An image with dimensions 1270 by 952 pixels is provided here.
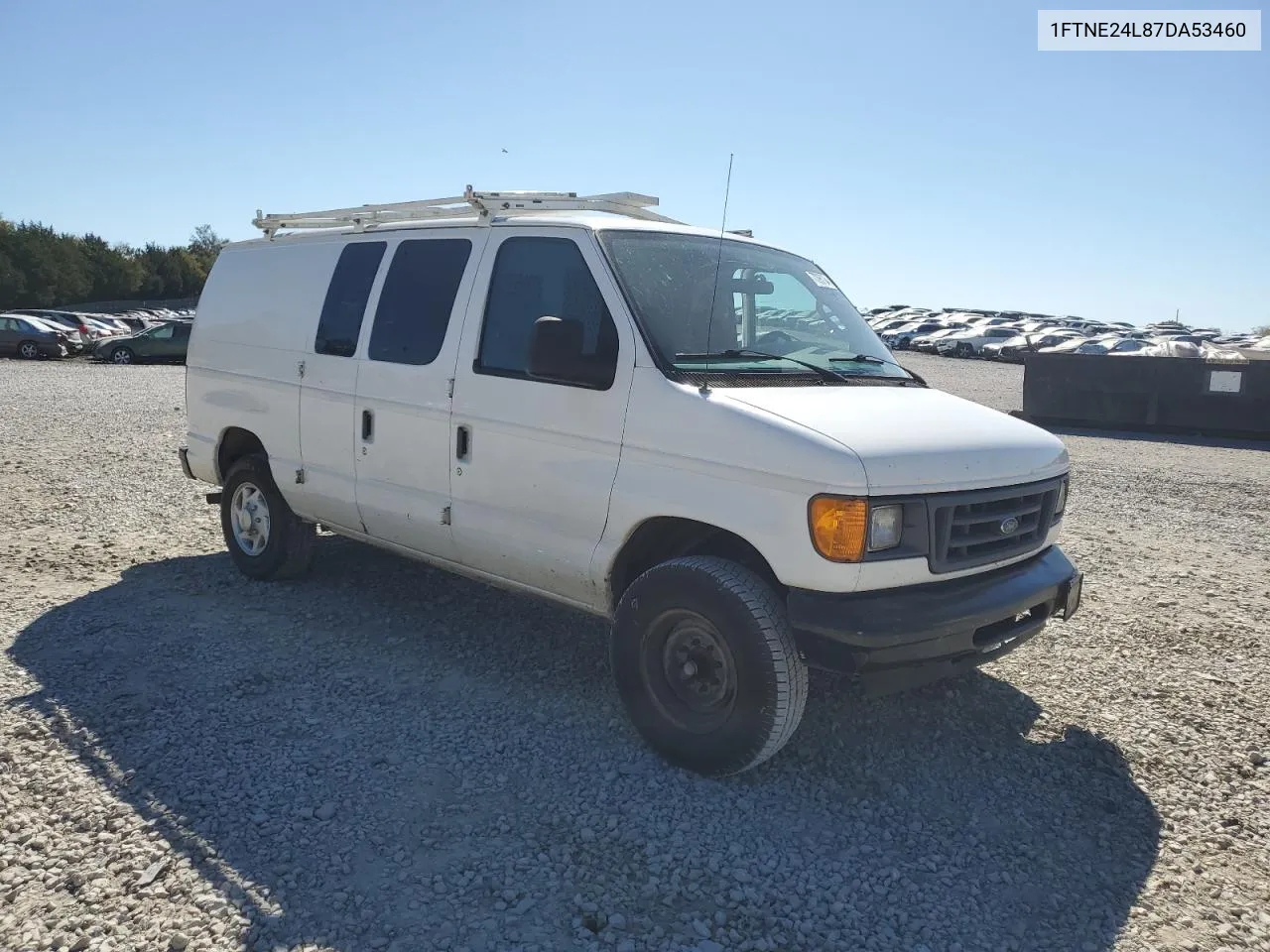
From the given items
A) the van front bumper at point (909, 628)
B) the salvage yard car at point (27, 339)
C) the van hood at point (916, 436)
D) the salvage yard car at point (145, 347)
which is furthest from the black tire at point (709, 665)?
the salvage yard car at point (27, 339)

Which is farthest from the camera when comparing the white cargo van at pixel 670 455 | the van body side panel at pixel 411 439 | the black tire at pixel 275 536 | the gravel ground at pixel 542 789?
the black tire at pixel 275 536

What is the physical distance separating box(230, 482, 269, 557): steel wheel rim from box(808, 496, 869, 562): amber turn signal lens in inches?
162

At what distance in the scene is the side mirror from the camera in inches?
159

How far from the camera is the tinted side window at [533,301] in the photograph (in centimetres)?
428

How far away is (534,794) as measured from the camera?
12.5 feet

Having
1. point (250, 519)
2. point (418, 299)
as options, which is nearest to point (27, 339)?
point (250, 519)

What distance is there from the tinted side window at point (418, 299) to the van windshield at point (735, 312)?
0.99 m

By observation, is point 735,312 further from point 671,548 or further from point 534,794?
point 534,794

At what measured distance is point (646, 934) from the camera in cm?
300

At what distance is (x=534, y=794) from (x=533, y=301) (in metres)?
2.24

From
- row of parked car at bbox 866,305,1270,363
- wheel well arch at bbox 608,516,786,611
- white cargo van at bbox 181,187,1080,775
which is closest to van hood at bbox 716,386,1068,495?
white cargo van at bbox 181,187,1080,775

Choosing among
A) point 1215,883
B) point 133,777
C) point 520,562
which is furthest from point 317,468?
point 1215,883

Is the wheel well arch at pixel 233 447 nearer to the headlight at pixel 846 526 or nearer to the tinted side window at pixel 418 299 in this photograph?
the tinted side window at pixel 418 299

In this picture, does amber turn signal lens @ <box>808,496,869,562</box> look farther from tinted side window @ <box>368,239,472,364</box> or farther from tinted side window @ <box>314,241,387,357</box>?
tinted side window @ <box>314,241,387,357</box>
